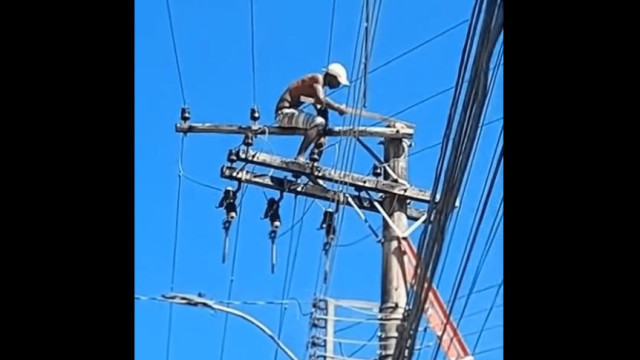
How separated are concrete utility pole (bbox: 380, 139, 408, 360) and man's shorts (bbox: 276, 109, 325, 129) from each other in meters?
0.27

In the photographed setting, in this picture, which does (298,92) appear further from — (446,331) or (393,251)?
(446,331)

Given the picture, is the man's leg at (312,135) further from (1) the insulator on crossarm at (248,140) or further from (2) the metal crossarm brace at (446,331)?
(2) the metal crossarm brace at (446,331)

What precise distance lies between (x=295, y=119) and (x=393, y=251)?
576 millimetres

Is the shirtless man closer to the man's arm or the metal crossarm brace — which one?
the man's arm

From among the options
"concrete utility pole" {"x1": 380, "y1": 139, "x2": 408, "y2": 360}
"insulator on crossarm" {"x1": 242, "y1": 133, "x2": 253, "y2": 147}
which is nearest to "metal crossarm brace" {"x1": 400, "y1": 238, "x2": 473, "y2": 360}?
"concrete utility pole" {"x1": 380, "y1": 139, "x2": 408, "y2": 360}

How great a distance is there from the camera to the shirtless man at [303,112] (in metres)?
4.36

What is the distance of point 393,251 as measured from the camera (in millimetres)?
4391

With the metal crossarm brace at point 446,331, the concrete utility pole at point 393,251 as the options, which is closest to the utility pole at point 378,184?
the concrete utility pole at point 393,251
